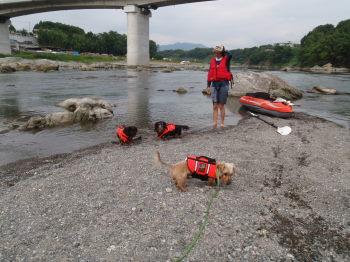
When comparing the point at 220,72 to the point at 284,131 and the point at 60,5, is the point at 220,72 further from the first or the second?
the point at 60,5

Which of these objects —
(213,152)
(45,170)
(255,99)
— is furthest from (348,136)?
(45,170)

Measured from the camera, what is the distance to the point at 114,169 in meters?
5.38

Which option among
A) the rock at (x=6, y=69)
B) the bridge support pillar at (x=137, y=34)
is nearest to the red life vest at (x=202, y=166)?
the rock at (x=6, y=69)

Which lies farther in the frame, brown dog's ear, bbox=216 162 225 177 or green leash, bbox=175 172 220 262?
brown dog's ear, bbox=216 162 225 177

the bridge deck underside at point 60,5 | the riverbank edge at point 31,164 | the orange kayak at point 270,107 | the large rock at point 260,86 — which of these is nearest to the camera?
the riverbank edge at point 31,164

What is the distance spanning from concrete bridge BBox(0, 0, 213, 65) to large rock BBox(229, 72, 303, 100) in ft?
105

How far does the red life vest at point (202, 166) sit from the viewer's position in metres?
4.33

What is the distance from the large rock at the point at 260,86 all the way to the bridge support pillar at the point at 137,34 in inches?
1469

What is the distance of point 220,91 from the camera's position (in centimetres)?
912

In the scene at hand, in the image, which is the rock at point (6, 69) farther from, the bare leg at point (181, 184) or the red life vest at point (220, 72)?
the bare leg at point (181, 184)

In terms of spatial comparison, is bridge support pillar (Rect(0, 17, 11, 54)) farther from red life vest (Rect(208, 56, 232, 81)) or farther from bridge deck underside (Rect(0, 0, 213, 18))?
Result: red life vest (Rect(208, 56, 232, 81))

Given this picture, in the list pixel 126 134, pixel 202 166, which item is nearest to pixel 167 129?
pixel 126 134

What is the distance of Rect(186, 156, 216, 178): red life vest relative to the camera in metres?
4.33

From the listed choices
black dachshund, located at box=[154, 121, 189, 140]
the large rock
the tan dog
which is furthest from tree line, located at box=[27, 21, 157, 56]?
the tan dog
